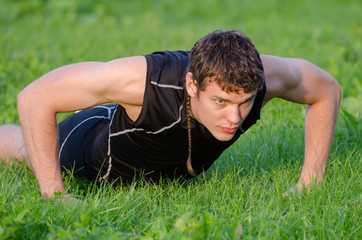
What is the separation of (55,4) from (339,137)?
846 centimetres

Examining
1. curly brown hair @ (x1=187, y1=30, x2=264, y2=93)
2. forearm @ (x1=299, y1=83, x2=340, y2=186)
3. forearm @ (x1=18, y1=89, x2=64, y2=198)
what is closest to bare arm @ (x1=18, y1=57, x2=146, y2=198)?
forearm @ (x1=18, y1=89, x2=64, y2=198)

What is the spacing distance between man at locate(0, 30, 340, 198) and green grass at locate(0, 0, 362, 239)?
178 millimetres

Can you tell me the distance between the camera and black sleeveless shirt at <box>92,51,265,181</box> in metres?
3.27

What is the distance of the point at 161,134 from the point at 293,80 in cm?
95

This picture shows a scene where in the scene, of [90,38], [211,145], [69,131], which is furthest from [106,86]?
[90,38]

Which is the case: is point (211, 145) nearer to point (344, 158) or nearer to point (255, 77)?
point (255, 77)

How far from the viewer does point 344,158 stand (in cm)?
420

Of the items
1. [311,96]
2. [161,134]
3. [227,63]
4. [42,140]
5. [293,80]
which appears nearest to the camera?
[227,63]

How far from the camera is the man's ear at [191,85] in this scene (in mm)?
3130

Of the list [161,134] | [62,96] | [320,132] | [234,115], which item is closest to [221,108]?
[234,115]

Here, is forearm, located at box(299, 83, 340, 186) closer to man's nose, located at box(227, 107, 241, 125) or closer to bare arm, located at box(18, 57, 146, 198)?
man's nose, located at box(227, 107, 241, 125)

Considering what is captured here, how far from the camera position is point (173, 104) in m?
3.29

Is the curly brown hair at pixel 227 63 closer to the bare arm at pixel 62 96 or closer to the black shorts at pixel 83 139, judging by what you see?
the bare arm at pixel 62 96

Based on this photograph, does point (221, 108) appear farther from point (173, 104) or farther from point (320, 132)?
point (320, 132)
